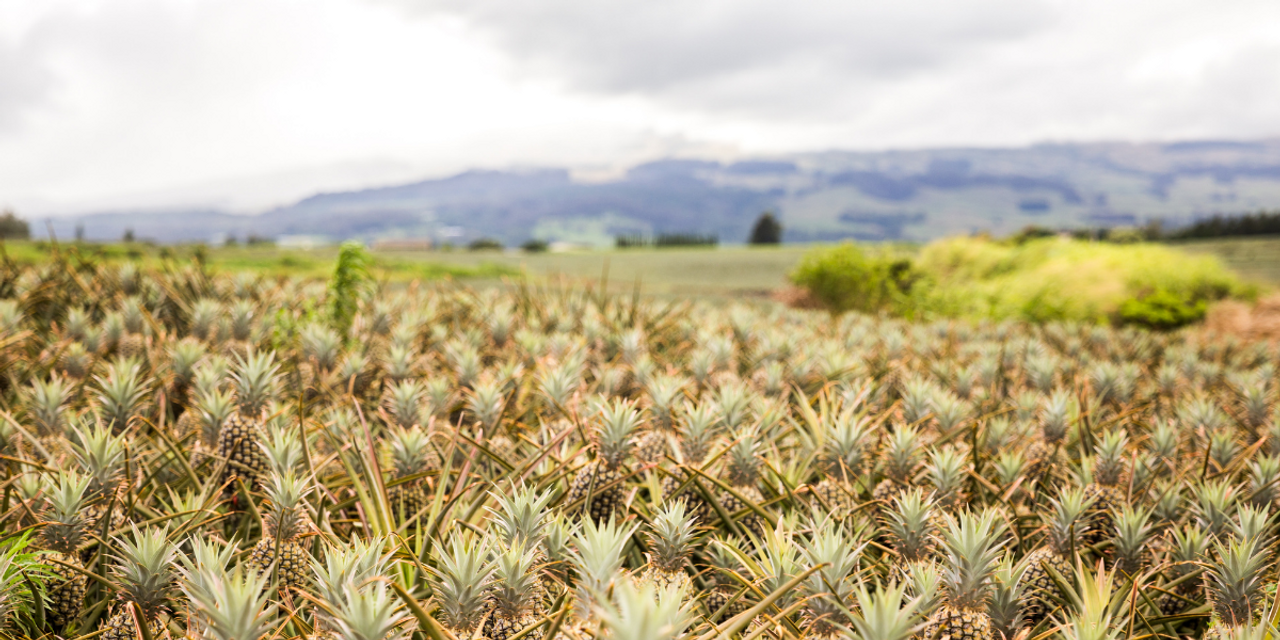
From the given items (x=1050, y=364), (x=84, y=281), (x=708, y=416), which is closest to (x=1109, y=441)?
(x=708, y=416)

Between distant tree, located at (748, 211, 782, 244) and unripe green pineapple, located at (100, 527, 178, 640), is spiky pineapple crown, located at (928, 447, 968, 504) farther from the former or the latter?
distant tree, located at (748, 211, 782, 244)

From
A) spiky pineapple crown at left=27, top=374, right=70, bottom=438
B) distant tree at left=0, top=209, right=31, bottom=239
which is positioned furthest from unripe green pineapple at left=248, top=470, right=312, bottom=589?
distant tree at left=0, top=209, right=31, bottom=239

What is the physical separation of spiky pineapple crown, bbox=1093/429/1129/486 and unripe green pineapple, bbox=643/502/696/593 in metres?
1.04

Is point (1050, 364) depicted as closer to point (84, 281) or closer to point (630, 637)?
point (630, 637)

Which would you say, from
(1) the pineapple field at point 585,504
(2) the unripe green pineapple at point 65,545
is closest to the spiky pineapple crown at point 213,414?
(1) the pineapple field at point 585,504

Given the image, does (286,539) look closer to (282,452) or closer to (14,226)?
(282,452)

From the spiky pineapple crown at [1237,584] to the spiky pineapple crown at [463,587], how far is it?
42.9 inches

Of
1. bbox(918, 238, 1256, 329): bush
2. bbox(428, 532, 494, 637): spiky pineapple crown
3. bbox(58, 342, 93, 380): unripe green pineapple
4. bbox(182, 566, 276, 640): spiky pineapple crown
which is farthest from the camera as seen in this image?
bbox(918, 238, 1256, 329): bush

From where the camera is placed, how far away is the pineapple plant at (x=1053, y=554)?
0.95 m

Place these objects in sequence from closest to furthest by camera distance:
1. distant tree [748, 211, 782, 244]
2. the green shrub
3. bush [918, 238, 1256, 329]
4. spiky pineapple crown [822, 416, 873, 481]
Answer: spiky pineapple crown [822, 416, 873, 481]
bush [918, 238, 1256, 329]
the green shrub
distant tree [748, 211, 782, 244]

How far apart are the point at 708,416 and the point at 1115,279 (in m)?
11.1

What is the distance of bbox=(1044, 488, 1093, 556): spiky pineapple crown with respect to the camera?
3.43ft

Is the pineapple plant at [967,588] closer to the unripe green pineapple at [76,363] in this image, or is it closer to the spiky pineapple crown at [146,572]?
the spiky pineapple crown at [146,572]

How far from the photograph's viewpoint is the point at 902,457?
4.01ft
